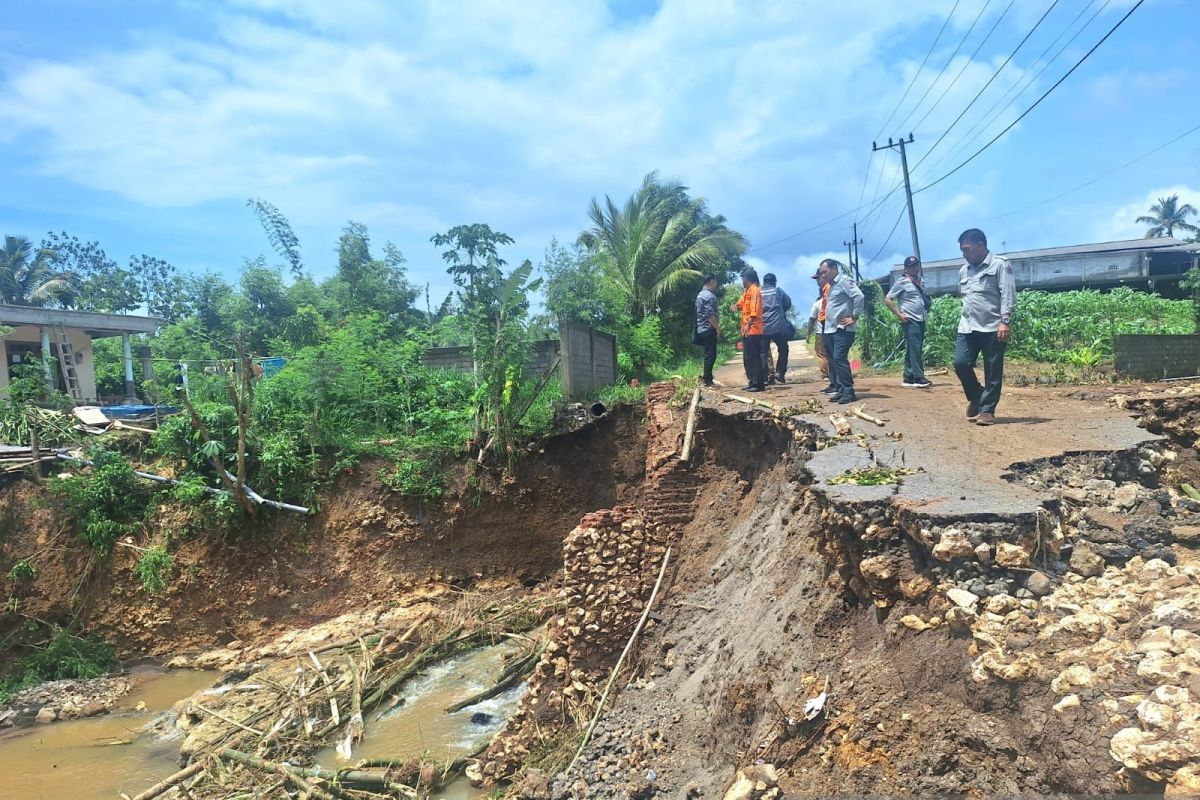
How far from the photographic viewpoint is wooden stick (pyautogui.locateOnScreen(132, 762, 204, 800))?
7.12 m

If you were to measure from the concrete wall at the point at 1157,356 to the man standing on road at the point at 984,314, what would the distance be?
440 centimetres

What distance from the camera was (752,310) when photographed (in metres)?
9.43

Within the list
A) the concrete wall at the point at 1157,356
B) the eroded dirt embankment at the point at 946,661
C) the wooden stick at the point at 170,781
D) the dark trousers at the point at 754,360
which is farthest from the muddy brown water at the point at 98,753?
the concrete wall at the point at 1157,356

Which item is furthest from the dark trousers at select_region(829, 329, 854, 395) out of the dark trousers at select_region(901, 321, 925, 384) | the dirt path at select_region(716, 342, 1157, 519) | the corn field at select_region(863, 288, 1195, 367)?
the corn field at select_region(863, 288, 1195, 367)

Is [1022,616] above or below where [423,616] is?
above

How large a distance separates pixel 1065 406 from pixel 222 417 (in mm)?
11135

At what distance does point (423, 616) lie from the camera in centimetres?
1051

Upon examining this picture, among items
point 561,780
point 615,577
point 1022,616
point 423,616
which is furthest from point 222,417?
point 1022,616

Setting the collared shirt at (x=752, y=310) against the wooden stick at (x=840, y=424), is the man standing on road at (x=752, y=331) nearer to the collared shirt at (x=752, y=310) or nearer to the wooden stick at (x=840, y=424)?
the collared shirt at (x=752, y=310)

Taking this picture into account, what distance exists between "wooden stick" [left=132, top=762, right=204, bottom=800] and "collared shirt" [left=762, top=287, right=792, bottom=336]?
320 inches

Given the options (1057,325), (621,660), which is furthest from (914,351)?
(1057,325)

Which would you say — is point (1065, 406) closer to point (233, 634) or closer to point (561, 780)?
point (561, 780)

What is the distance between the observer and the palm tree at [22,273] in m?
34.2

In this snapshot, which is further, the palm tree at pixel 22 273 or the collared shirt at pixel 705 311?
the palm tree at pixel 22 273
